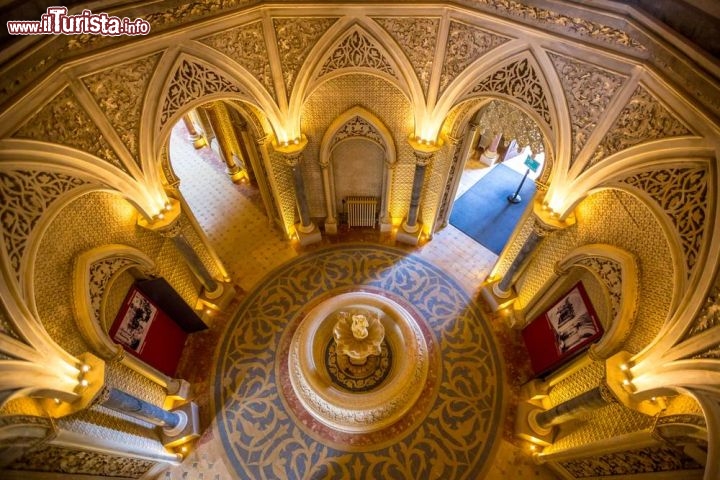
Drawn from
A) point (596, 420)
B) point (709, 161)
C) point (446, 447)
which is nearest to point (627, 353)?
point (596, 420)

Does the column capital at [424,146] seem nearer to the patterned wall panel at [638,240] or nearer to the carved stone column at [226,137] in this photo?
the patterned wall panel at [638,240]

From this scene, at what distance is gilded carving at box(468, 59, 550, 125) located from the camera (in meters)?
4.07

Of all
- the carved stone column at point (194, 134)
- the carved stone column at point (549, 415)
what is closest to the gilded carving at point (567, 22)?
the carved stone column at point (549, 415)

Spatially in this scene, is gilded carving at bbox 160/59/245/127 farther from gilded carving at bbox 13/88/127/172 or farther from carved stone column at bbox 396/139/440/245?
carved stone column at bbox 396/139/440/245

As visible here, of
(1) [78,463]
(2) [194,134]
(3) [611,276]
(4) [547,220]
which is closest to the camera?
(1) [78,463]

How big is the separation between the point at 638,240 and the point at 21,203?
5.72 metres

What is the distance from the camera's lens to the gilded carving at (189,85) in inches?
160

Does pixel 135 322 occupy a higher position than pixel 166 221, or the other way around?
pixel 166 221

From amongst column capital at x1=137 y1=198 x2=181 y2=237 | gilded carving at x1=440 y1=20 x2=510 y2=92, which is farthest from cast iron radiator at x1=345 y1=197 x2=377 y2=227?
column capital at x1=137 y1=198 x2=181 y2=237

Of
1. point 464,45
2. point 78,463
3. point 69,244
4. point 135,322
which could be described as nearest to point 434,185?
point 464,45

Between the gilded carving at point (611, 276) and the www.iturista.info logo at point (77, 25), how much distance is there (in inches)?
214

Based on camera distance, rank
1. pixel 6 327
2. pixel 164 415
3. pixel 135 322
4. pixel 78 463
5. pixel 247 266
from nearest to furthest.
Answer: pixel 6 327 < pixel 78 463 < pixel 164 415 < pixel 135 322 < pixel 247 266

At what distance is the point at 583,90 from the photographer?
3.71 meters

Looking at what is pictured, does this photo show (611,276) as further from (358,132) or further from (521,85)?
(358,132)
